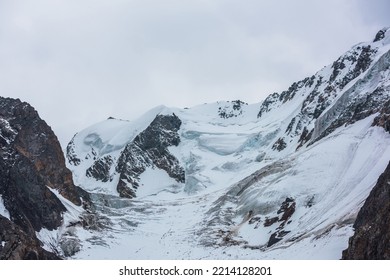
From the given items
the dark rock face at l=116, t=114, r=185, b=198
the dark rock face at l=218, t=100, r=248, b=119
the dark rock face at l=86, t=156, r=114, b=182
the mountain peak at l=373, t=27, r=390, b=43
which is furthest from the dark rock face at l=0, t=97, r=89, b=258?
the dark rock face at l=218, t=100, r=248, b=119

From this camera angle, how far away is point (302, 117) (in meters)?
Result: 127

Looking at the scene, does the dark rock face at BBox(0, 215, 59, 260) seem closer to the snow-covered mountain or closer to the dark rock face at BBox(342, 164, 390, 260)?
the snow-covered mountain

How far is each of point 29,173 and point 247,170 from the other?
55762 millimetres

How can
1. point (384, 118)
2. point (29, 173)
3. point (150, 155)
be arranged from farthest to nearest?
1. point (150, 155)
2. point (29, 173)
3. point (384, 118)

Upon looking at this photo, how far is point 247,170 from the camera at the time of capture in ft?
395

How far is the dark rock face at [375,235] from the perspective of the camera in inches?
1204

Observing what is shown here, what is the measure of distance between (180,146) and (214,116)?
3241cm

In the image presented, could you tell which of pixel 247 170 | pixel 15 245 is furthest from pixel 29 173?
pixel 247 170

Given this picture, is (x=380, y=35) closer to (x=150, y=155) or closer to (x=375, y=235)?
(x=150, y=155)

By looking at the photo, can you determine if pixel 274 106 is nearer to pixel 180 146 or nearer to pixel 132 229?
pixel 180 146

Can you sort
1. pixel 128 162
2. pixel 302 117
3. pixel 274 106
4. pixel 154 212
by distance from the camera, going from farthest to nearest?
1. pixel 274 106
2. pixel 128 162
3. pixel 302 117
4. pixel 154 212

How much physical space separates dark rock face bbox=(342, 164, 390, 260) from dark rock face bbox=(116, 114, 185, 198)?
87202mm

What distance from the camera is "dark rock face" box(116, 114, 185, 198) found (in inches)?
5034
